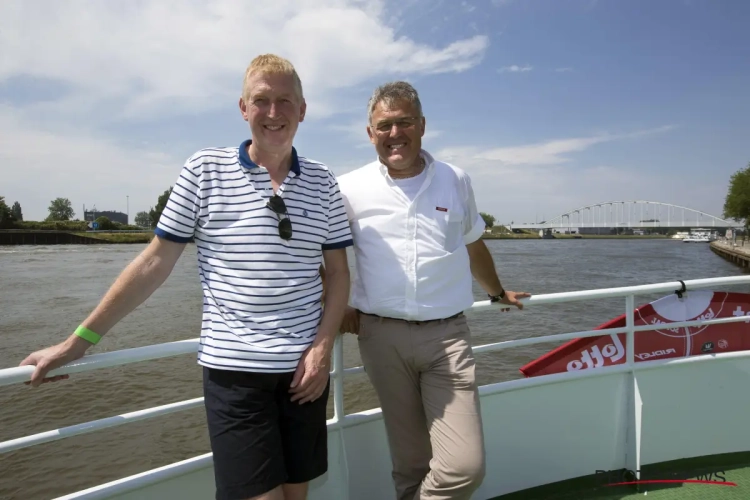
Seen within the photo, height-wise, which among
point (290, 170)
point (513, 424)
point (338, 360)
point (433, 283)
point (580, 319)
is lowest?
point (580, 319)

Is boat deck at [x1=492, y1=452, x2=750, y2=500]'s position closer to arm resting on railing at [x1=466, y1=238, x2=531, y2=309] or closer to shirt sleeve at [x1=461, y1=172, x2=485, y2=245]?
arm resting on railing at [x1=466, y1=238, x2=531, y2=309]

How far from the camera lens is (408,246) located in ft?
5.46

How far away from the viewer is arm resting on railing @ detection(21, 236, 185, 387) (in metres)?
1.26

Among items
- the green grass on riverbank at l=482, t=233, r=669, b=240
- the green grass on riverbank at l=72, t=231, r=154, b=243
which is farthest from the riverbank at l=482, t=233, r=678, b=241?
the green grass on riverbank at l=72, t=231, r=154, b=243

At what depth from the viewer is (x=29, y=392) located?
8328 millimetres

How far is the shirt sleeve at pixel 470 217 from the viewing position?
1827 mm

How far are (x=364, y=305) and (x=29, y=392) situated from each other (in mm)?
8991

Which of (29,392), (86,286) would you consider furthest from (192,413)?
(86,286)

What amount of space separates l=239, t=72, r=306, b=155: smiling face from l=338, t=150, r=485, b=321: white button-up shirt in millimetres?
410

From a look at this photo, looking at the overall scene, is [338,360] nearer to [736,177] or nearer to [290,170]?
[290,170]

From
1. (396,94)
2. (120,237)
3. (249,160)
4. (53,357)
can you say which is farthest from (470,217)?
(120,237)

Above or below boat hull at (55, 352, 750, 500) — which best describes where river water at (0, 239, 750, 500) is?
below

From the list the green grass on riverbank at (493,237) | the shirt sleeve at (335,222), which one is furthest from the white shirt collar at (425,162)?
the green grass on riverbank at (493,237)

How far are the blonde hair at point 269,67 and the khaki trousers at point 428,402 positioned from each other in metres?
0.82
